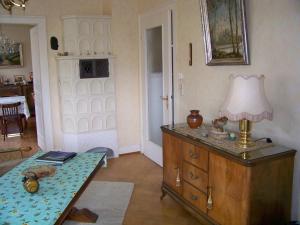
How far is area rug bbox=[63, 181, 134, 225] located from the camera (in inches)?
114

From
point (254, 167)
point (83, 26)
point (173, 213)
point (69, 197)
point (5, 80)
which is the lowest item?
point (173, 213)

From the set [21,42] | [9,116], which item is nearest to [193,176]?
[9,116]

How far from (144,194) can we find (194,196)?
0.89 m

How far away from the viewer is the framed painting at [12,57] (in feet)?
26.3

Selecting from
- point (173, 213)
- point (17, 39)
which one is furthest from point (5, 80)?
point (173, 213)

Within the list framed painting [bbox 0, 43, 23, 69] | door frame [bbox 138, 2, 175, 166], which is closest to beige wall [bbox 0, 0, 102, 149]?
door frame [bbox 138, 2, 175, 166]

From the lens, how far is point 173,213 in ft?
9.81

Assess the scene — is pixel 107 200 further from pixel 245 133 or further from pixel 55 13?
pixel 55 13

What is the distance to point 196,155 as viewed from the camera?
2.59 metres

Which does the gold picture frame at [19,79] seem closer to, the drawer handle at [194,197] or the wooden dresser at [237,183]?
the wooden dresser at [237,183]

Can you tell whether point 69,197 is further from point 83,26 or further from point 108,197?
point 83,26

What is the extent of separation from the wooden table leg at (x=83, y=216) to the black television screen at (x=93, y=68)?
2.08 m

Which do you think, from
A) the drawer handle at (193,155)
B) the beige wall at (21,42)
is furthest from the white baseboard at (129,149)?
the beige wall at (21,42)

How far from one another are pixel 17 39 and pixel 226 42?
698 centimetres
